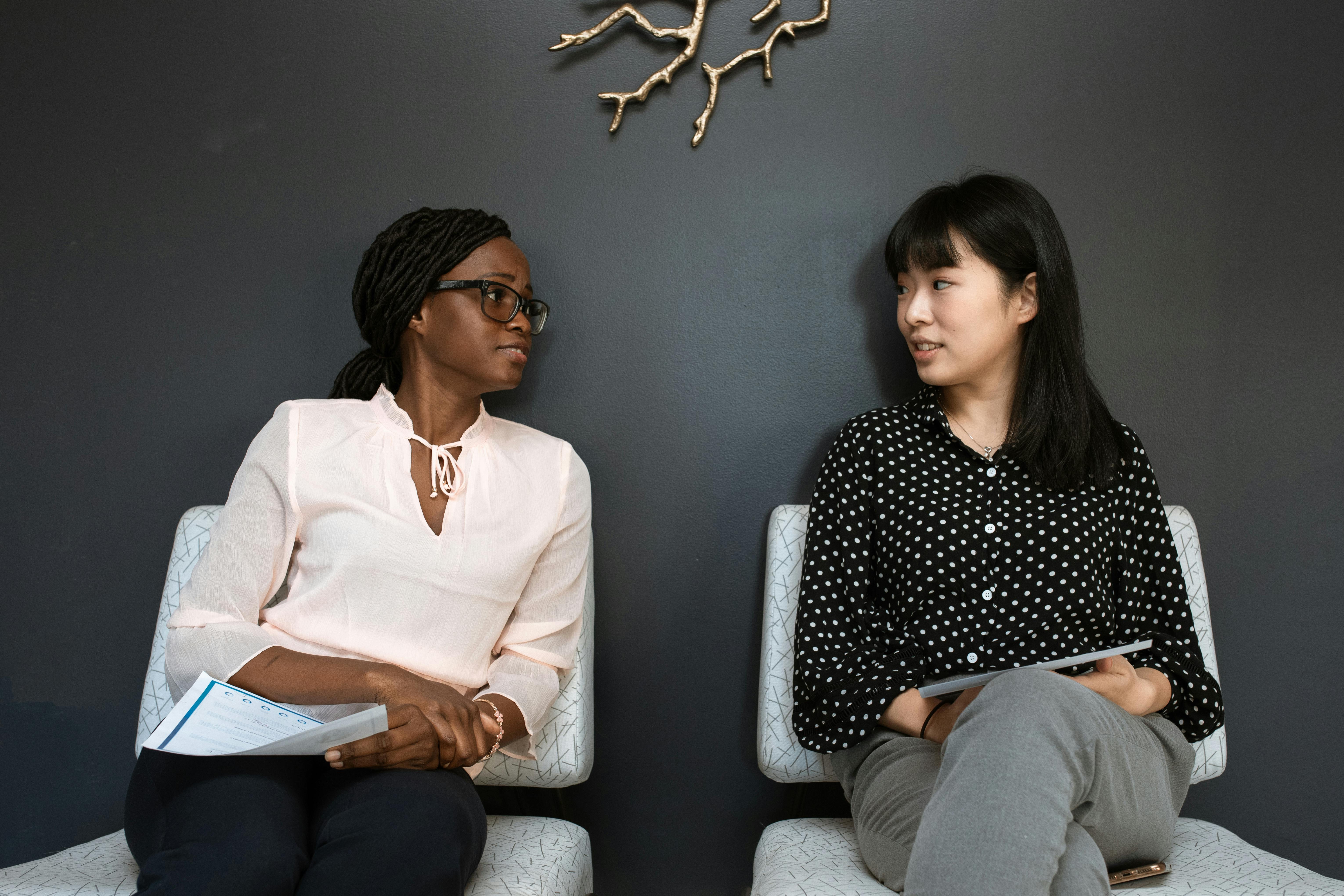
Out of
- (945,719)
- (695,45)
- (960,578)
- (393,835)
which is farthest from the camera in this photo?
(695,45)

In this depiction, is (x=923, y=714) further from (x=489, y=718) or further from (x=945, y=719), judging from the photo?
(x=489, y=718)

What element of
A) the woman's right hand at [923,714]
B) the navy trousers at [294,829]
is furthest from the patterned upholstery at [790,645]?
the navy trousers at [294,829]

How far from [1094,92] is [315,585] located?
67.7 inches

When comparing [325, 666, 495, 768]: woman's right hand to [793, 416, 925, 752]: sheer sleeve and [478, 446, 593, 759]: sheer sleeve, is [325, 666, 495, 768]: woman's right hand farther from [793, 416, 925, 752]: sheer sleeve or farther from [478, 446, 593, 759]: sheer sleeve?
[793, 416, 925, 752]: sheer sleeve

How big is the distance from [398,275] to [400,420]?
10.2 inches

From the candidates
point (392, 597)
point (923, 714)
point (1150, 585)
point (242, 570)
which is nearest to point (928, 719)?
point (923, 714)

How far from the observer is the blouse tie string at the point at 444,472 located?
1.53 metres

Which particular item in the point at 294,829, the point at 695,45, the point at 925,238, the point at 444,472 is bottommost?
the point at 294,829

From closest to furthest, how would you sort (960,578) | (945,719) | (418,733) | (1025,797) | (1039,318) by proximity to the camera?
(1025,797)
(418,733)
(945,719)
(960,578)
(1039,318)

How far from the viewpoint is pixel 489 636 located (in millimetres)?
1518

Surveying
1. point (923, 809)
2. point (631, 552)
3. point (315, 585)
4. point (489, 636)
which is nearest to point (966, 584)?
point (923, 809)

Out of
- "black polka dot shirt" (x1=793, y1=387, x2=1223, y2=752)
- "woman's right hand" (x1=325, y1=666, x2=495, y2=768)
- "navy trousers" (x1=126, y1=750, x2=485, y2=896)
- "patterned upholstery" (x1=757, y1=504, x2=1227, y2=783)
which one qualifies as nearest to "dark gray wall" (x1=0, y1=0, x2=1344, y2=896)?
"patterned upholstery" (x1=757, y1=504, x2=1227, y2=783)

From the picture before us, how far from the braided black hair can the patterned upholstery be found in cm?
74

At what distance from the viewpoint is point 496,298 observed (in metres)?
1.60
